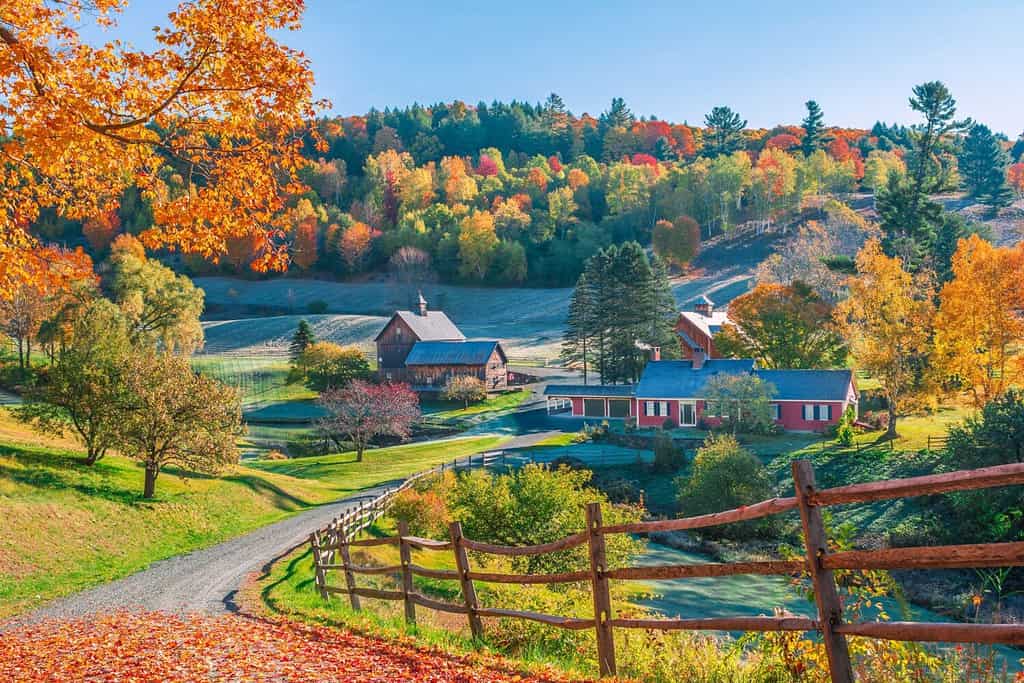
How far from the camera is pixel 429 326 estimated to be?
267 ft

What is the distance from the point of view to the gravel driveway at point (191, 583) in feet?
52.6

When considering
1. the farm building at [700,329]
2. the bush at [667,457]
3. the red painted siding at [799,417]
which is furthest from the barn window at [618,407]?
the bush at [667,457]

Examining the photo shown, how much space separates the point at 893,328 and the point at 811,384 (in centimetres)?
733

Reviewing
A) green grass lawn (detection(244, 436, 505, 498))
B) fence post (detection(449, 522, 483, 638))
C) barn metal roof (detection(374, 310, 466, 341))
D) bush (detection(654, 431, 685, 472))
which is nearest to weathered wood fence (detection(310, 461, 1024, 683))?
fence post (detection(449, 522, 483, 638))

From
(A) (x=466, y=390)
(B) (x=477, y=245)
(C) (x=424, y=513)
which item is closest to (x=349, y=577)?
(C) (x=424, y=513)

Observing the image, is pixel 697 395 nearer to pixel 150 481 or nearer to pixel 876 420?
pixel 876 420

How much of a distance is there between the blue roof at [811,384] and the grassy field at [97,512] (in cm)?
2922

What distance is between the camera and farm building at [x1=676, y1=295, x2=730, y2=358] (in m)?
68.6

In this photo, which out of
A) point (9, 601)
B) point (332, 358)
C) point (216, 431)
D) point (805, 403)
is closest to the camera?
point (9, 601)

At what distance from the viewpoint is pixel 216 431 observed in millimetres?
29188

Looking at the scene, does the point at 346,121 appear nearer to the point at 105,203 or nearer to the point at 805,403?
the point at 805,403

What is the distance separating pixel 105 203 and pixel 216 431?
1790 cm

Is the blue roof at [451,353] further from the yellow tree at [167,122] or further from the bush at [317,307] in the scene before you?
the yellow tree at [167,122]

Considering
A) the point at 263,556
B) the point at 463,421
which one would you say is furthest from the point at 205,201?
the point at 463,421
